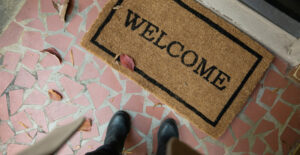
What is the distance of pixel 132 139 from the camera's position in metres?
1.59

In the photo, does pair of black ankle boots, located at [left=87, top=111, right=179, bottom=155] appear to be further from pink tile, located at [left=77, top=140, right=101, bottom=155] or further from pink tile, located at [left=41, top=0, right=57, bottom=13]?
pink tile, located at [left=41, top=0, right=57, bottom=13]

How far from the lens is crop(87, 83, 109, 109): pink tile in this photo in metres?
1.58

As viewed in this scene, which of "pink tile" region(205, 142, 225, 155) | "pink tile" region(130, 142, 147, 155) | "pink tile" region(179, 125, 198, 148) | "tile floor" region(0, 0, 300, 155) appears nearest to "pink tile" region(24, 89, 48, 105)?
"tile floor" region(0, 0, 300, 155)

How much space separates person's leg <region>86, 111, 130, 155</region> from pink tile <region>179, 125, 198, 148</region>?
391 millimetres

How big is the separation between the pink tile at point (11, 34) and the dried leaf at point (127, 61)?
777 mm

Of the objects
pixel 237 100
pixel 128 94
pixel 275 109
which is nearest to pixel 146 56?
pixel 128 94

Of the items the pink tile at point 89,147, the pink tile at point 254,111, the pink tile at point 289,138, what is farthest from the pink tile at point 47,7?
the pink tile at point 289,138

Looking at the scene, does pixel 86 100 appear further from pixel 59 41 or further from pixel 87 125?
pixel 59 41

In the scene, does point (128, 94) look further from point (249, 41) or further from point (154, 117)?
point (249, 41)

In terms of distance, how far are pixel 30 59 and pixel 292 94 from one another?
193 cm

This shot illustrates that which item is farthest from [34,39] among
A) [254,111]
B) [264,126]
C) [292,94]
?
[292,94]

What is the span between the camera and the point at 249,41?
158 cm

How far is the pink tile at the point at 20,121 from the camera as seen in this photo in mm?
1568

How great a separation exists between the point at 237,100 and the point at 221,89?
0.46ft
